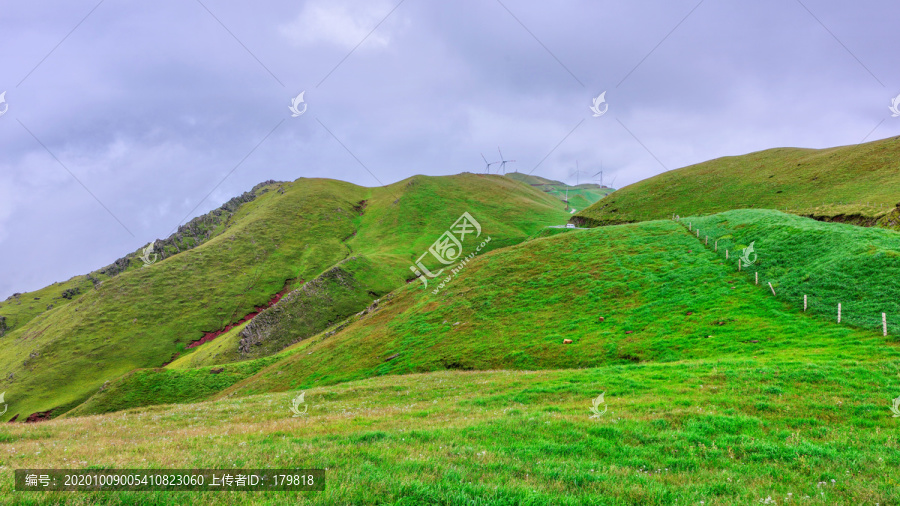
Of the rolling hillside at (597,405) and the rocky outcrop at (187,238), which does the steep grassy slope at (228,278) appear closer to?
the rocky outcrop at (187,238)

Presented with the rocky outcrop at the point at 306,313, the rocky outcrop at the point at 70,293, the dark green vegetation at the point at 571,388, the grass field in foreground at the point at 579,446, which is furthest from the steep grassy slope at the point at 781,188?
the rocky outcrop at the point at 70,293

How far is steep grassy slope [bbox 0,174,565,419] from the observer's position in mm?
90188

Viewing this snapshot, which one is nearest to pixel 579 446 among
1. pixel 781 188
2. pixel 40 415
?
pixel 781 188

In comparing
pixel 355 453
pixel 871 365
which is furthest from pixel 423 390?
pixel 871 365

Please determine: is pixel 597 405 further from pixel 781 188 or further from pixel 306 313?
pixel 781 188

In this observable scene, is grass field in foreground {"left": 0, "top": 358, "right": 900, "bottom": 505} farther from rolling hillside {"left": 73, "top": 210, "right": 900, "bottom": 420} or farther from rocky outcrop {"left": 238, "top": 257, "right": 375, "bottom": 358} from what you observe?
rocky outcrop {"left": 238, "top": 257, "right": 375, "bottom": 358}

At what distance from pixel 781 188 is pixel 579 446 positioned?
10136 centimetres

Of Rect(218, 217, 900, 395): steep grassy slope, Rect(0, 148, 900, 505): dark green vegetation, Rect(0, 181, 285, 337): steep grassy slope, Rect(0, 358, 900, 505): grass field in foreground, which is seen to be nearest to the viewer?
Rect(0, 358, 900, 505): grass field in foreground

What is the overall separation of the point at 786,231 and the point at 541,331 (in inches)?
1156

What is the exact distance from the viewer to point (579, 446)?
1102 cm

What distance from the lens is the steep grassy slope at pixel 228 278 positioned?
90.2 m

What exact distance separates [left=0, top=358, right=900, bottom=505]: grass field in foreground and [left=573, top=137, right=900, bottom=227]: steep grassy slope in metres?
50.7

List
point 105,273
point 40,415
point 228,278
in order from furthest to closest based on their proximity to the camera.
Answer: point 105,273 → point 228,278 → point 40,415

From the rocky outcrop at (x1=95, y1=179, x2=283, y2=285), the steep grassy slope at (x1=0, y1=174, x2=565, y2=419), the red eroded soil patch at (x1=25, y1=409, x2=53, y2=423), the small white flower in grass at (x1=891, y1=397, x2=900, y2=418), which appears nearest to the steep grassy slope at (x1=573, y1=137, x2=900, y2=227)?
the steep grassy slope at (x1=0, y1=174, x2=565, y2=419)
